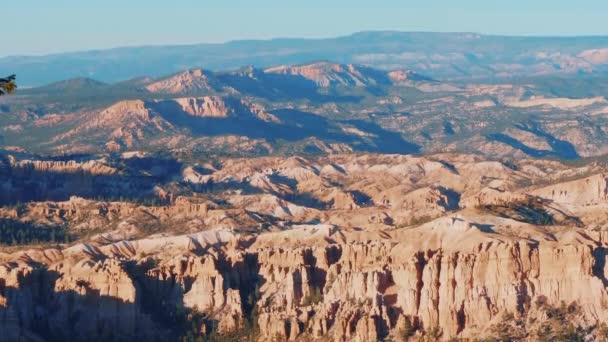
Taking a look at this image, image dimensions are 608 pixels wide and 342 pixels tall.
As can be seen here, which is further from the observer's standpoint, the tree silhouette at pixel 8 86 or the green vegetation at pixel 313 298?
the green vegetation at pixel 313 298

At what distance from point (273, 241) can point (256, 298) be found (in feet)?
74.0

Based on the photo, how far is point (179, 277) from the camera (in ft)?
573

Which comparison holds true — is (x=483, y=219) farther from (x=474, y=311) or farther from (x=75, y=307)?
(x=75, y=307)

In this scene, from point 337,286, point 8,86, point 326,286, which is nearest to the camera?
point 8,86

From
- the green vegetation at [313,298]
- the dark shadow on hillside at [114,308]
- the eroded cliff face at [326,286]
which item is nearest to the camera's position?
the eroded cliff face at [326,286]

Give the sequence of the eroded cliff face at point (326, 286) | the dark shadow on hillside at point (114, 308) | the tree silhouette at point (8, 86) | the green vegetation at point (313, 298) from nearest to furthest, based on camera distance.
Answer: the tree silhouette at point (8, 86)
the eroded cliff face at point (326, 286)
the dark shadow on hillside at point (114, 308)
the green vegetation at point (313, 298)

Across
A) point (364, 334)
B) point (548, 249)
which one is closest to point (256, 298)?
point (364, 334)

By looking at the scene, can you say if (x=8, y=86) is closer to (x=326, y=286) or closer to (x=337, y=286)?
(x=337, y=286)

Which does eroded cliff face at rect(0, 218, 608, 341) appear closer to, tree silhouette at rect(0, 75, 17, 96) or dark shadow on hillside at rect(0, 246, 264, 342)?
dark shadow on hillside at rect(0, 246, 264, 342)

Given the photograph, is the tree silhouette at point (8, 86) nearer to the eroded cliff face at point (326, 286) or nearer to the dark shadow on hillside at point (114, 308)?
the eroded cliff face at point (326, 286)

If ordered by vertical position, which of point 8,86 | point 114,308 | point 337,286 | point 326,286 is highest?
point 8,86

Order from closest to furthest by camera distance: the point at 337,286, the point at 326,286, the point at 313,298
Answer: the point at 337,286
the point at 313,298
the point at 326,286

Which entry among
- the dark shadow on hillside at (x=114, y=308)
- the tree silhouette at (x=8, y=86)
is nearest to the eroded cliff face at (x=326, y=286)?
the dark shadow on hillside at (x=114, y=308)

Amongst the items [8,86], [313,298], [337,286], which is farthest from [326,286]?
[8,86]
